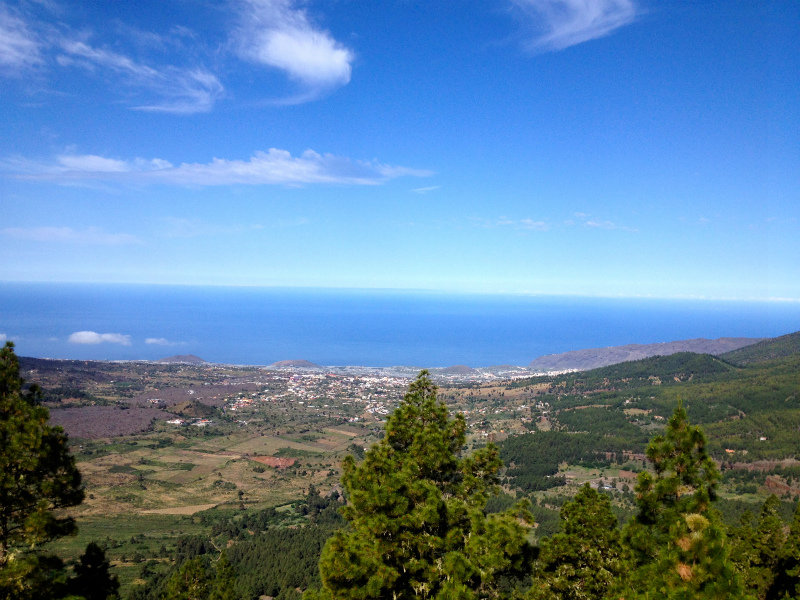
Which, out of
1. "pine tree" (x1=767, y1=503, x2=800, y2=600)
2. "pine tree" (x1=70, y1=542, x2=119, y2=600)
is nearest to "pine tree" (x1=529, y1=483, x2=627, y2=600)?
"pine tree" (x1=70, y1=542, x2=119, y2=600)

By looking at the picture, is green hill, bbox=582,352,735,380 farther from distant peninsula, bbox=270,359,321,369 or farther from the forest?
the forest

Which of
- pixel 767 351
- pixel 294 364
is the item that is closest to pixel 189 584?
pixel 294 364

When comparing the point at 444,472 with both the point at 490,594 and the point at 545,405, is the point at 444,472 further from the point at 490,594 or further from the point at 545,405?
the point at 545,405

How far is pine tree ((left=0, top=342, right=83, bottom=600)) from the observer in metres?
6.63

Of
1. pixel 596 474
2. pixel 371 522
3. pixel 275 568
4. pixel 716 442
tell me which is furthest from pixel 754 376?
pixel 371 522

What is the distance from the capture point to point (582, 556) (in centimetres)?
1082

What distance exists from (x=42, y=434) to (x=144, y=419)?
260 ft

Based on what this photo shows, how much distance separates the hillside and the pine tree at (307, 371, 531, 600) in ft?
485

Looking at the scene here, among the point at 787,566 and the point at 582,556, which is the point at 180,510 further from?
the point at 787,566

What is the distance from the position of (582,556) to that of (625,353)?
554 ft

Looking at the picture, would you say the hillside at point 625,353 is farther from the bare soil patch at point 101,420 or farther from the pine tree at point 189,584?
the pine tree at point 189,584

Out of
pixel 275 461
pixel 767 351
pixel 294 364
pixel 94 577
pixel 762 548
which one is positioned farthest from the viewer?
pixel 294 364

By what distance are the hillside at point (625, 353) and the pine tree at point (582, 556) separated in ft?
471

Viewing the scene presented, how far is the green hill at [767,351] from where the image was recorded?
4450 inches
